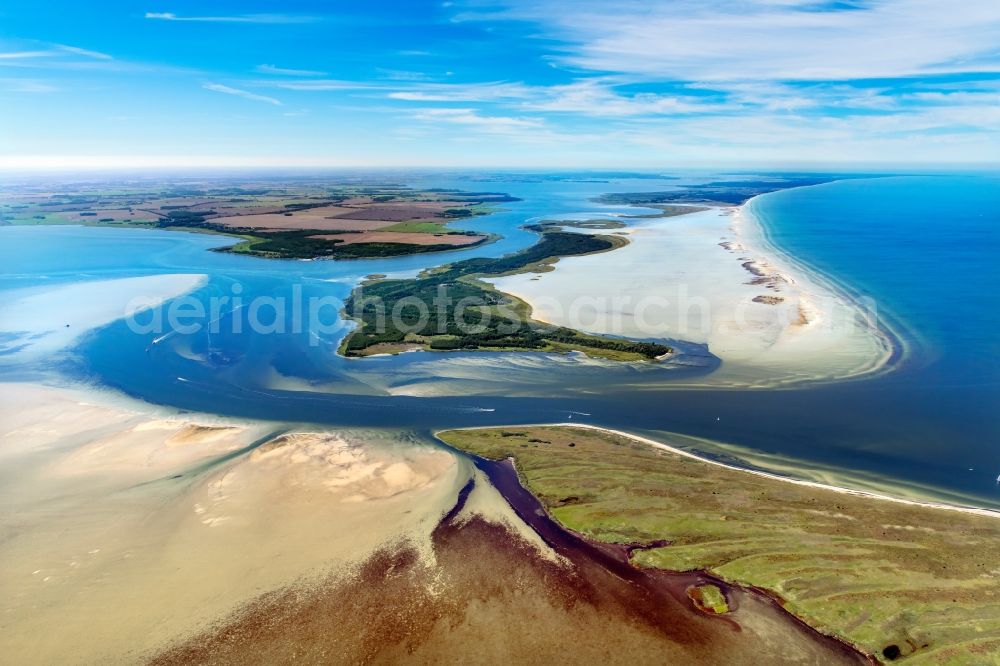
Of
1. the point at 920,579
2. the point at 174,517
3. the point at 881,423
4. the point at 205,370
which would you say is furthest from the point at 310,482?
the point at 881,423

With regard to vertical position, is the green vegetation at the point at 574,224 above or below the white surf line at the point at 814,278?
above

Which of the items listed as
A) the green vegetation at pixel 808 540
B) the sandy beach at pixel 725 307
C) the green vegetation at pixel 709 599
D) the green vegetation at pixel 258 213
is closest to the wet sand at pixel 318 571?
the green vegetation at pixel 709 599

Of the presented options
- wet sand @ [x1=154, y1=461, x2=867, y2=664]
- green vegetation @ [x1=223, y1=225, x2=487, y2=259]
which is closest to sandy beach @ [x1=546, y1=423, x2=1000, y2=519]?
wet sand @ [x1=154, y1=461, x2=867, y2=664]

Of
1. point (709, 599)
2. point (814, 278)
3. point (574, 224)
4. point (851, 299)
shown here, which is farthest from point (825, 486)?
point (574, 224)

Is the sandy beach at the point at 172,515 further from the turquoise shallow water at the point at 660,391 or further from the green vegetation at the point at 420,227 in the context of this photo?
the green vegetation at the point at 420,227

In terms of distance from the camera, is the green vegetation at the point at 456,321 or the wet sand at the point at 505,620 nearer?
the wet sand at the point at 505,620

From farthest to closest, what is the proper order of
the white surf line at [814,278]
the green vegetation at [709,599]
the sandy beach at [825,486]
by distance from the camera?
1. the white surf line at [814,278]
2. the sandy beach at [825,486]
3. the green vegetation at [709,599]
